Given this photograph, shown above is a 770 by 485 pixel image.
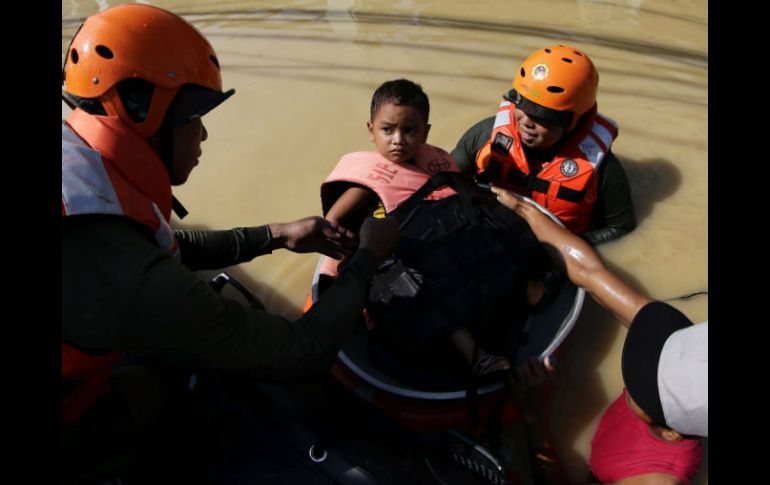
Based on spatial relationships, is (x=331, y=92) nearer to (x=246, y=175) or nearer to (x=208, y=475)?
(x=246, y=175)

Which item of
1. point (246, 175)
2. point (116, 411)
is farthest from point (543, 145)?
point (116, 411)

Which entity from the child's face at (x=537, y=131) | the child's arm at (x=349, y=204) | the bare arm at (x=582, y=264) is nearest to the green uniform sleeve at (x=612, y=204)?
the child's face at (x=537, y=131)

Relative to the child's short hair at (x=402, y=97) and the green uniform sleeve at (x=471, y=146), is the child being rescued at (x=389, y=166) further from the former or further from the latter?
the green uniform sleeve at (x=471, y=146)

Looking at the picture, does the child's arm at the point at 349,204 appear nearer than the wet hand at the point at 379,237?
No

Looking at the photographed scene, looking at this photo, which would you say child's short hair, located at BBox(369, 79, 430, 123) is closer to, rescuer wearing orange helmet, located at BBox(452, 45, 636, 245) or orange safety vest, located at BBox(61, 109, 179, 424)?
rescuer wearing orange helmet, located at BBox(452, 45, 636, 245)

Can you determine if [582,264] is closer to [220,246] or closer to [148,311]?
[220,246]

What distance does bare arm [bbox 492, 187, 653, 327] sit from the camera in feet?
6.80

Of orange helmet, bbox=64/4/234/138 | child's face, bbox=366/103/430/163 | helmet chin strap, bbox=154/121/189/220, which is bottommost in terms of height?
child's face, bbox=366/103/430/163

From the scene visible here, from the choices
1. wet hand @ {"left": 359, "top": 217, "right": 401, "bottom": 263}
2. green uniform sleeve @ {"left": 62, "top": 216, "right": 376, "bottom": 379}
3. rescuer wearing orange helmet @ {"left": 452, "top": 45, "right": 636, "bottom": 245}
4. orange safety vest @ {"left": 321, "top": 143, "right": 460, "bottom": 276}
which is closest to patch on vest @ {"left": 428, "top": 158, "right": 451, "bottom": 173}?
orange safety vest @ {"left": 321, "top": 143, "right": 460, "bottom": 276}

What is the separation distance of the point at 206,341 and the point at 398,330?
0.88 meters

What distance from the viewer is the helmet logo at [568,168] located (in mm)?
2516

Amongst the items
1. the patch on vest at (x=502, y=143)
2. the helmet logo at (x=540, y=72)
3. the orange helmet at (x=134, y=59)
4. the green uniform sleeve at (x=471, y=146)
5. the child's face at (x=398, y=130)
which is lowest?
the green uniform sleeve at (x=471, y=146)

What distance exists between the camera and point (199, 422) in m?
1.58

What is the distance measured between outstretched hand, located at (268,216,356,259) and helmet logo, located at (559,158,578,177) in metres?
1.08
